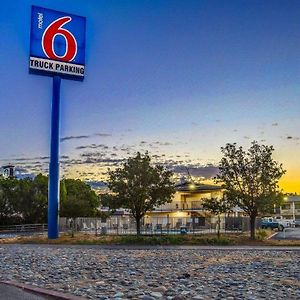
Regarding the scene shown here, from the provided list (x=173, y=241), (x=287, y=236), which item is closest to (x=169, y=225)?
(x=287, y=236)

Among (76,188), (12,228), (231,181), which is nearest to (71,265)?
(231,181)

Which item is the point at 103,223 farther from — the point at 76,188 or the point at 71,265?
the point at 71,265

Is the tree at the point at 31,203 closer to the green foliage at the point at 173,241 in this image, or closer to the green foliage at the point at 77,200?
the green foliage at the point at 77,200

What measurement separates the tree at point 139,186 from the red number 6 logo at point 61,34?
984 cm

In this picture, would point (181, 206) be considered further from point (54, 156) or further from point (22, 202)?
point (54, 156)

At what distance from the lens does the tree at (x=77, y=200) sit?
54.0 m

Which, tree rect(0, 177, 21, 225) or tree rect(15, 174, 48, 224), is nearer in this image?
tree rect(0, 177, 21, 225)

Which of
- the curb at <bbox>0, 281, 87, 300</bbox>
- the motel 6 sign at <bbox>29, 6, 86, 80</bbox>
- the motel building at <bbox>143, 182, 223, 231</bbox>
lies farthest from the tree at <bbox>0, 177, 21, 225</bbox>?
the curb at <bbox>0, 281, 87, 300</bbox>

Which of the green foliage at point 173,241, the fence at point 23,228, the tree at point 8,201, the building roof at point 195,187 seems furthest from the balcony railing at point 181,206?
the green foliage at point 173,241

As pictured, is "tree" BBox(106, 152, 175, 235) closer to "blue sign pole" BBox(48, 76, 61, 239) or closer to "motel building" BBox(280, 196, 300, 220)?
"blue sign pole" BBox(48, 76, 61, 239)

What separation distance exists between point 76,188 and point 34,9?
43153mm

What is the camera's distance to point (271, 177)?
123 feet

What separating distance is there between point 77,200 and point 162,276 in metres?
39.2

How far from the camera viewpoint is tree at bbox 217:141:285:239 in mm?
37156
